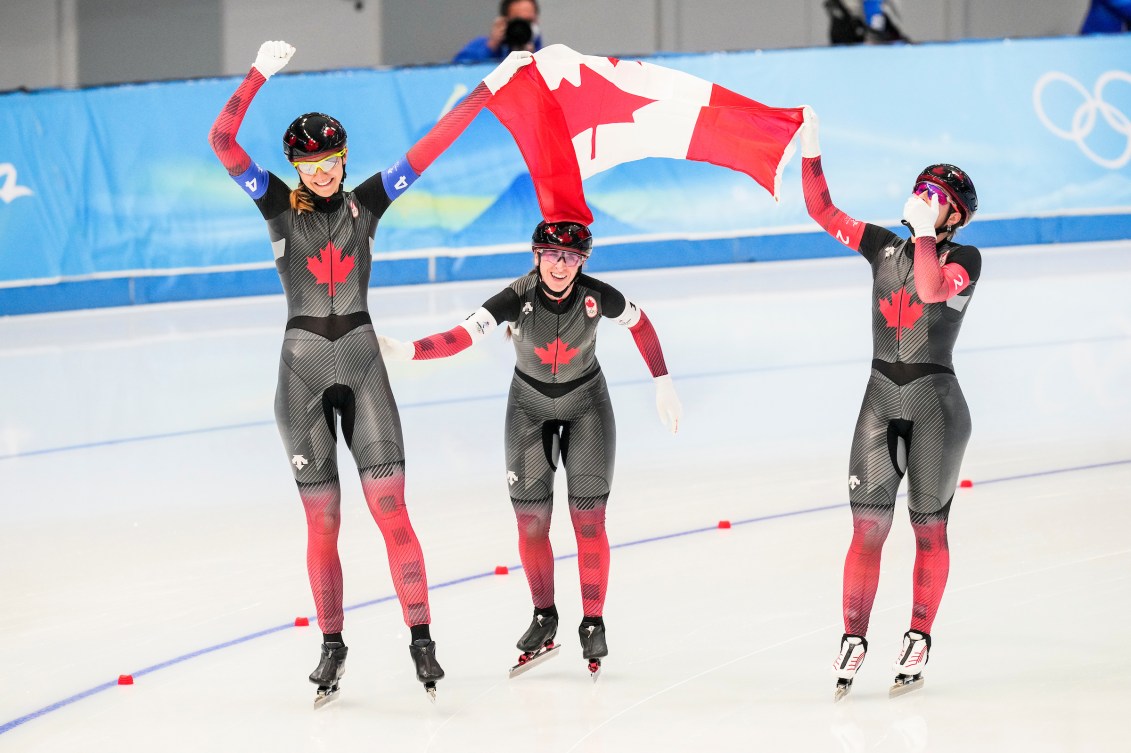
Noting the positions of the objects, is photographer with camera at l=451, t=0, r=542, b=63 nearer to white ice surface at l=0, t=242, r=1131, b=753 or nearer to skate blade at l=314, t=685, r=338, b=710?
white ice surface at l=0, t=242, r=1131, b=753

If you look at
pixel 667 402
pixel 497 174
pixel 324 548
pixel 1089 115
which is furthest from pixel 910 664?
pixel 1089 115

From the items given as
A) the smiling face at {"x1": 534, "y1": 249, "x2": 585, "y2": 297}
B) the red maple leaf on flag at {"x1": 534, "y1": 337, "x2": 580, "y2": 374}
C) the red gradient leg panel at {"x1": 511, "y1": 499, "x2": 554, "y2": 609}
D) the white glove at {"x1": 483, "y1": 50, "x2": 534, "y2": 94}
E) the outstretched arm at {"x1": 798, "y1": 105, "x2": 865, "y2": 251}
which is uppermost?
the white glove at {"x1": 483, "y1": 50, "x2": 534, "y2": 94}

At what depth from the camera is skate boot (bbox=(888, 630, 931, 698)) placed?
4.68 m

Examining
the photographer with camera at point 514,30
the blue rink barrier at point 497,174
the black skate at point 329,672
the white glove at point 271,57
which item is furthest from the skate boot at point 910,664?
the photographer with camera at point 514,30

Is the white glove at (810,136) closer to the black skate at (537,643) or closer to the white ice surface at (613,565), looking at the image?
the white ice surface at (613,565)

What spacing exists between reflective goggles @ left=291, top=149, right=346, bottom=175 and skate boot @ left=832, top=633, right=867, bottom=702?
85.0 inches

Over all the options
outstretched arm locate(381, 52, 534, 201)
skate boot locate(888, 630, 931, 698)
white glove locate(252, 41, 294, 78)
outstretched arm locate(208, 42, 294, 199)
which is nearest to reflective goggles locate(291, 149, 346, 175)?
outstretched arm locate(208, 42, 294, 199)

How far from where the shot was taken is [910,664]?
15.4 ft

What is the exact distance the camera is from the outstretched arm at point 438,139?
4.86 meters

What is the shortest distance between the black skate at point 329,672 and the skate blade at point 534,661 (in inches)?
21.6

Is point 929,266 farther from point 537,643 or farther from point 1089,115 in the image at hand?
point 1089,115

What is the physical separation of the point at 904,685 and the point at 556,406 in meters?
1.40

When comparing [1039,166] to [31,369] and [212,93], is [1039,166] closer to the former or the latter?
[212,93]

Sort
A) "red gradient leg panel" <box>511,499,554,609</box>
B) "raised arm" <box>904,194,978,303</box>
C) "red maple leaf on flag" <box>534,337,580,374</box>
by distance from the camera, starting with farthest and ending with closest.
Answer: "red gradient leg panel" <box>511,499,554,609</box> < "red maple leaf on flag" <box>534,337,580,374</box> < "raised arm" <box>904,194,978,303</box>
